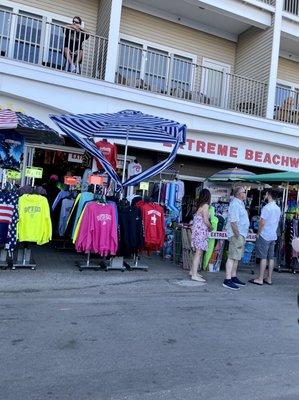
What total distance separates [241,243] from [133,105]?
18.1ft

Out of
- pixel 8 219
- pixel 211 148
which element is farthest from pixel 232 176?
pixel 8 219

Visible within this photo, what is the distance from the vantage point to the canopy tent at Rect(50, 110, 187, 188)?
8.91 meters

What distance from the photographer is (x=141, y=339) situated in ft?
16.9

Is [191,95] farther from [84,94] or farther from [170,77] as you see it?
[84,94]

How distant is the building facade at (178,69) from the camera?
11.6 metres

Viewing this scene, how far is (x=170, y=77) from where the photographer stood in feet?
44.1

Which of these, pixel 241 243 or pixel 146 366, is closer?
pixel 146 366

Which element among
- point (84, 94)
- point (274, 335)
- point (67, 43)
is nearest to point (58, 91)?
point (84, 94)

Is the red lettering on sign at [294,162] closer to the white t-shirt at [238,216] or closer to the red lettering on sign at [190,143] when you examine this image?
the red lettering on sign at [190,143]

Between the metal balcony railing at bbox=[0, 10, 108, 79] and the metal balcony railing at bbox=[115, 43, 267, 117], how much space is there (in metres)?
0.91

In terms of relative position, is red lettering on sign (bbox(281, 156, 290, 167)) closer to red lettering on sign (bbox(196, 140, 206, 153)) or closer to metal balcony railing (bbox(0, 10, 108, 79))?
red lettering on sign (bbox(196, 140, 206, 153))

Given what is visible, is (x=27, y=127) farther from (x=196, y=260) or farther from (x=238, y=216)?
(x=238, y=216)

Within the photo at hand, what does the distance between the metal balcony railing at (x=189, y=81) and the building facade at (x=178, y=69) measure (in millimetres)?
34

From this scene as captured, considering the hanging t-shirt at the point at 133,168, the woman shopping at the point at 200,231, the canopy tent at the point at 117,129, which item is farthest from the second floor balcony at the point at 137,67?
the woman shopping at the point at 200,231
